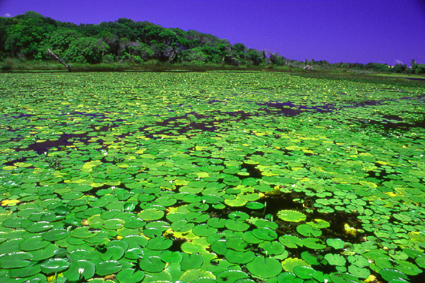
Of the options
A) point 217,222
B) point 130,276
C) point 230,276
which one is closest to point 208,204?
point 217,222

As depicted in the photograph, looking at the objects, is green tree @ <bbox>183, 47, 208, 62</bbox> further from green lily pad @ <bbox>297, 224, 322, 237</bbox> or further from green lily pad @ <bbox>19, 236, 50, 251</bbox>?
green lily pad @ <bbox>19, 236, 50, 251</bbox>

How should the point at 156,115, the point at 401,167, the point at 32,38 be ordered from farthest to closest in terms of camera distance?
the point at 32,38 → the point at 156,115 → the point at 401,167

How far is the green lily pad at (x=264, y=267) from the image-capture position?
4.51 feet

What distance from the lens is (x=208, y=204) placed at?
2.06 m

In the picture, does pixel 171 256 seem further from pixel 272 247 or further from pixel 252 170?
pixel 252 170

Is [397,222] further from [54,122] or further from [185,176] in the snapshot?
[54,122]

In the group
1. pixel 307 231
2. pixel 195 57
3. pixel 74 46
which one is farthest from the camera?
pixel 195 57

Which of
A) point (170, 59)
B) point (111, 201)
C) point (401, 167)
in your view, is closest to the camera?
point (111, 201)

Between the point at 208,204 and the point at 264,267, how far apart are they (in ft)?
2.47

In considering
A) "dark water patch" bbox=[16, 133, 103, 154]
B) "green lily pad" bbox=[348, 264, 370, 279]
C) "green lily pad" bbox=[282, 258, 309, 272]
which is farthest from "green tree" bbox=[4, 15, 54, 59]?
"green lily pad" bbox=[348, 264, 370, 279]

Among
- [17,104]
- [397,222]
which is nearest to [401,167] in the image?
[397,222]

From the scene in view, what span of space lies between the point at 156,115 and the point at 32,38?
3446cm

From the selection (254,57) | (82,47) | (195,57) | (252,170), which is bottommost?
(252,170)

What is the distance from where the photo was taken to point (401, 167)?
9.24 feet
